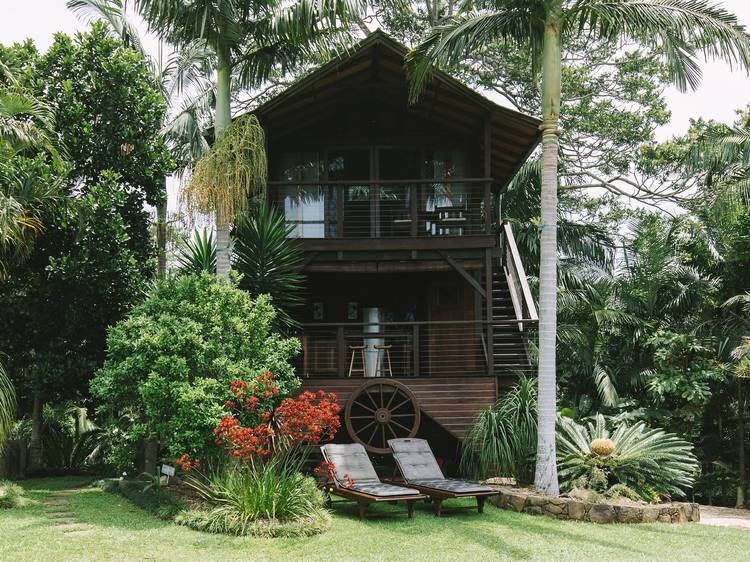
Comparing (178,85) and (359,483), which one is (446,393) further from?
(178,85)

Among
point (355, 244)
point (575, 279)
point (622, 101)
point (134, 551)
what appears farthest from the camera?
point (622, 101)

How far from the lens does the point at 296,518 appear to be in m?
9.53

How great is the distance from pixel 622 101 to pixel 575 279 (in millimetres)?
7504

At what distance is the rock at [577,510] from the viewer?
10.3m

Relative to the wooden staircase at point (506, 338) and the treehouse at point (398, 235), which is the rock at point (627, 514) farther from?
the wooden staircase at point (506, 338)

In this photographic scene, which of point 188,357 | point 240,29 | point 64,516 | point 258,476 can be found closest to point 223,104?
point 240,29

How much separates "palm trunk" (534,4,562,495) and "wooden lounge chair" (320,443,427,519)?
198 centimetres

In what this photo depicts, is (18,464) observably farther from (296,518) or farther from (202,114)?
(202,114)

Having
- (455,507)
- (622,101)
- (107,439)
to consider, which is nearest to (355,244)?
(455,507)

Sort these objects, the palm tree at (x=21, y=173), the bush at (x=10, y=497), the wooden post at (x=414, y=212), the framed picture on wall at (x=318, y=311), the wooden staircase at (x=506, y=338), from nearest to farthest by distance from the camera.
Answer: the bush at (x=10, y=497), the palm tree at (x=21, y=173), the wooden staircase at (x=506, y=338), the wooden post at (x=414, y=212), the framed picture on wall at (x=318, y=311)

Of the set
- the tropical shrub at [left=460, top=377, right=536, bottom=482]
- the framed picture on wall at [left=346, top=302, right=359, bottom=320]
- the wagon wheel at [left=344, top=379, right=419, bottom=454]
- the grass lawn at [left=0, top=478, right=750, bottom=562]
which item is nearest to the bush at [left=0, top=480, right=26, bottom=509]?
the grass lawn at [left=0, top=478, right=750, bottom=562]

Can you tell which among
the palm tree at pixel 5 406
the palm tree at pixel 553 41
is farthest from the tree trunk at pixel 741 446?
the palm tree at pixel 5 406

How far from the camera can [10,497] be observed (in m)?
11.0

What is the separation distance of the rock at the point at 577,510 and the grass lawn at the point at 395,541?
30 cm
